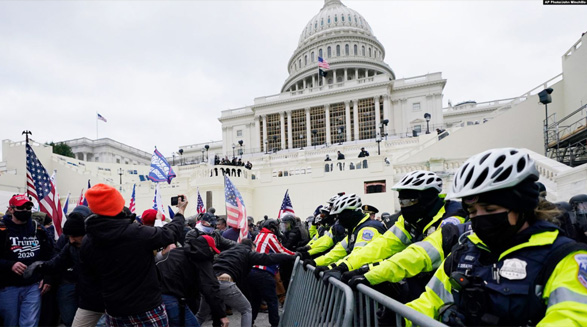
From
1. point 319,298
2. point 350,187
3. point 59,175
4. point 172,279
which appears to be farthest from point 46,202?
point 59,175

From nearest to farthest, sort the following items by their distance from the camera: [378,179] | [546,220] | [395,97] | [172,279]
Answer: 1. [546,220]
2. [172,279]
3. [378,179]
4. [395,97]

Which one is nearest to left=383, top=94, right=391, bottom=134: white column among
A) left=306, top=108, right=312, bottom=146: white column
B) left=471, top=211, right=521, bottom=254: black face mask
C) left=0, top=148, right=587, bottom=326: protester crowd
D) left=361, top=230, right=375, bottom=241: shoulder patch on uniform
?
left=306, top=108, right=312, bottom=146: white column

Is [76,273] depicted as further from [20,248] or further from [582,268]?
[582,268]

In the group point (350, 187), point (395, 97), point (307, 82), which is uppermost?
point (307, 82)

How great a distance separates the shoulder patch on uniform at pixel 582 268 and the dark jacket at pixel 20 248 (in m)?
5.36

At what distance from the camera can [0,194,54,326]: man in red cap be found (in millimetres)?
4501

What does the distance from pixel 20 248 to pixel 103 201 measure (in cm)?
237

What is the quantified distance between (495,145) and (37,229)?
83.9ft

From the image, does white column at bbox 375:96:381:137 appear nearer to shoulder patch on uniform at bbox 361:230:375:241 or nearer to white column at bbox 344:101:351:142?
white column at bbox 344:101:351:142

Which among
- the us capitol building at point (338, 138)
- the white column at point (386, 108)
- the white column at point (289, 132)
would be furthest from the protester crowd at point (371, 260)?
the white column at point (289, 132)

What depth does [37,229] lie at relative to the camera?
192 inches

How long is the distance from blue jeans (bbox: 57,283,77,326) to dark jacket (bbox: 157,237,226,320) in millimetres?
1409

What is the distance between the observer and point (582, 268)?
155cm

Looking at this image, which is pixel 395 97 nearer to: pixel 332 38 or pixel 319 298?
pixel 332 38
